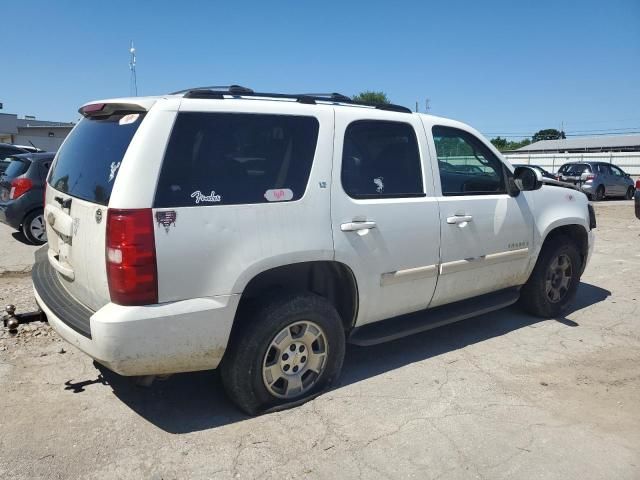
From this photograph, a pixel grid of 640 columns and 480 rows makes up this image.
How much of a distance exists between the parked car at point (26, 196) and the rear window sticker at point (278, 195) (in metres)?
6.88

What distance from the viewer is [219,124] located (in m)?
3.01

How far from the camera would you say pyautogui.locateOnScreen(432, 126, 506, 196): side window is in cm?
422

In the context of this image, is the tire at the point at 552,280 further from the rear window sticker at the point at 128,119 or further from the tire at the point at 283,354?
the rear window sticker at the point at 128,119

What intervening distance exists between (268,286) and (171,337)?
2.56 feet

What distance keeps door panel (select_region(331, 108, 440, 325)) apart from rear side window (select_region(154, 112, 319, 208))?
294mm

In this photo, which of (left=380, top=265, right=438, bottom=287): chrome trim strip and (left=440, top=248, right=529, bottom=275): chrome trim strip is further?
(left=440, top=248, right=529, bottom=275): chrome trim strip

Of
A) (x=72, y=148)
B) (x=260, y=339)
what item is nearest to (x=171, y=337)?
(x=260, y=339)

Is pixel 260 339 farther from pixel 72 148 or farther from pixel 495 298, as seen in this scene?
pixel 495 298

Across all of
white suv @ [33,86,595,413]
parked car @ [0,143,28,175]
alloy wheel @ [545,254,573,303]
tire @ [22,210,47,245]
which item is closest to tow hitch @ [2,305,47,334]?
white suv @ [33,86,595,413]

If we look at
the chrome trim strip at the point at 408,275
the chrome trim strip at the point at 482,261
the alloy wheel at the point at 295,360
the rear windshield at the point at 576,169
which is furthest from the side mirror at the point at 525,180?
the rear windshield at the point at 576,169

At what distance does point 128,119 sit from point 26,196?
21.7 feet

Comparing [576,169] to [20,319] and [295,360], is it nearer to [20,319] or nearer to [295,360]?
[295,360]

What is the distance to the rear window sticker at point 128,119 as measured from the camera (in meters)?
2.95

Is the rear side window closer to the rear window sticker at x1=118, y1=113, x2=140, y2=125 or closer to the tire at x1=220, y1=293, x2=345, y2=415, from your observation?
the rear window sticker at x1=118, y1=113, x2=140, y2=125
